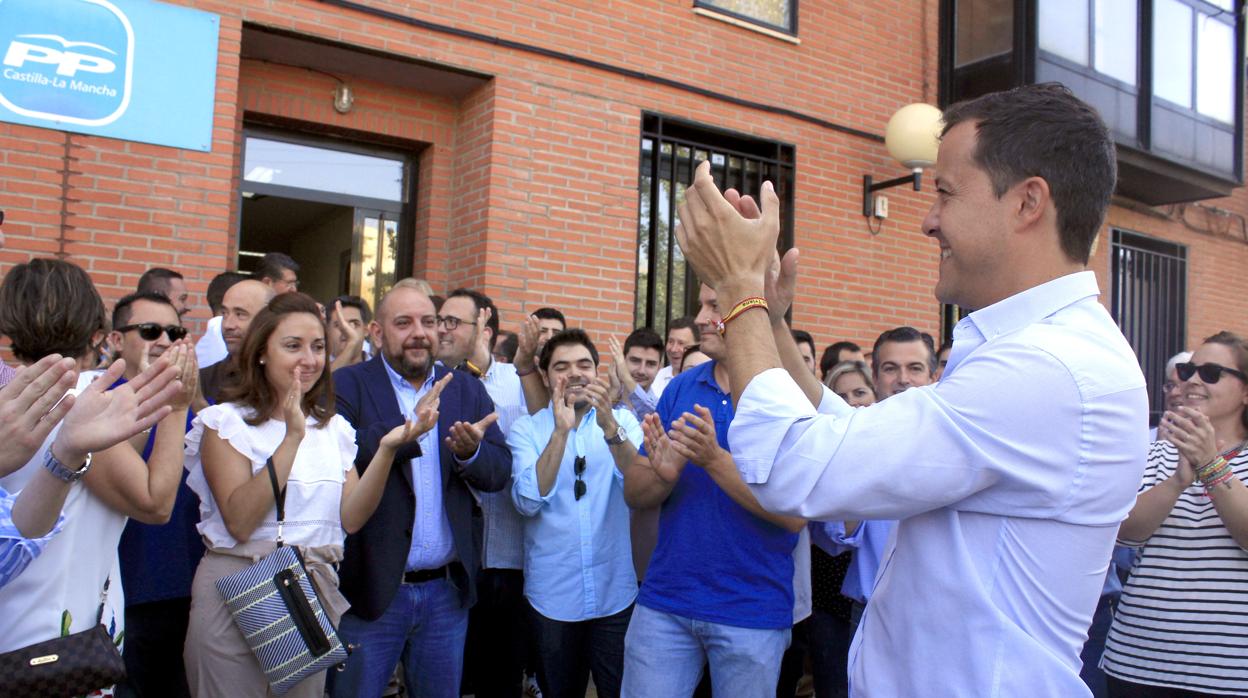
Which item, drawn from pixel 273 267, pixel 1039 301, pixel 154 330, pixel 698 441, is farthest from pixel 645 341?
pixel 1039 301

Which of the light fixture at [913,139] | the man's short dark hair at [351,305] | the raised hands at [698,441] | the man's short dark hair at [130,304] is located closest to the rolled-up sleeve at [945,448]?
the raised hands at [698,441]

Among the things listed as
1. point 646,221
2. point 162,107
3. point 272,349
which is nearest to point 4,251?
point 162,107

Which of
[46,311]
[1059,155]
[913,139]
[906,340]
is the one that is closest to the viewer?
[1059,155]

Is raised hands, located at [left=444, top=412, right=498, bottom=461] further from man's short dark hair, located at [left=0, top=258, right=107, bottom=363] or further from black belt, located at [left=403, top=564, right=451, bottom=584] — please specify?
man's short dark hair, located at [left=0, top=258, right=107, bottom=363]

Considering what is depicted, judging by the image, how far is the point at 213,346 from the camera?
489 centimetres

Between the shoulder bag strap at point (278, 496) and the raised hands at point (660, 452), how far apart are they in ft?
4.34

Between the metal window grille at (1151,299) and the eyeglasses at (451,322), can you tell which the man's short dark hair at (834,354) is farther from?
the metal window grille at (1151,299)

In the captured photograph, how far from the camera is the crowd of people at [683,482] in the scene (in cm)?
151

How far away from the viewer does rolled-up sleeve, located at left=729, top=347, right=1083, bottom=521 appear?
146cm

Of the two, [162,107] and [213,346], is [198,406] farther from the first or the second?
[162,107]

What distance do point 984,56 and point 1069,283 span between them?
25.2 ft

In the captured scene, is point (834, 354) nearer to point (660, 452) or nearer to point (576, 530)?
point (576, 530)

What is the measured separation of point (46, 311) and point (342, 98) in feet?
13.0

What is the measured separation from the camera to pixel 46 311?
8.93ft
